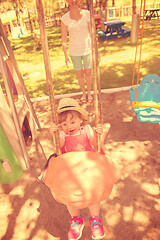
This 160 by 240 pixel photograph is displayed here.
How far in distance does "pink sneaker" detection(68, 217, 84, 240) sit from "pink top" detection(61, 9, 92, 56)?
10.3 feet

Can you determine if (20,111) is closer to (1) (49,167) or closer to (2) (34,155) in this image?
(2) (34,155)

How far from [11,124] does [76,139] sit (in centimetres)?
110

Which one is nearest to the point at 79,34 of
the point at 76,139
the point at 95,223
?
the point at 76,139

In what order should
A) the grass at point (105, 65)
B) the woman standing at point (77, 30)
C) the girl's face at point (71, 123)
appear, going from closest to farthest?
1. the girl's face at point (71, 123)
2. the woman standing at point (77, 30)
3. the grass at point (105, 65)

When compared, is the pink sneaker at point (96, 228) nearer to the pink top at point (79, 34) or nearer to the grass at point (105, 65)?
the pink top at point (79, 34)

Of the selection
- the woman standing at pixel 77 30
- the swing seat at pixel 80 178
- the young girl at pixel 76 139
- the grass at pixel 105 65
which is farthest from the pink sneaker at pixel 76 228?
the grass at pixel 105 65

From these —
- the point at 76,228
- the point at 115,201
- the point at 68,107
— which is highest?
the point at 68,107

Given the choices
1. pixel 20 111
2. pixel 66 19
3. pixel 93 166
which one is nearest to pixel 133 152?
pixel 93 166

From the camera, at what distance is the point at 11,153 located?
3158 millimetres

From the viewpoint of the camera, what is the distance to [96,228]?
237 centimetres

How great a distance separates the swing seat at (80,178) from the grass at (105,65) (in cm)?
399

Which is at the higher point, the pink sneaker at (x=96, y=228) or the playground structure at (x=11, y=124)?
the playground structure at (x=11, y=124)

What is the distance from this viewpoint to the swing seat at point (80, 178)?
1.85 m

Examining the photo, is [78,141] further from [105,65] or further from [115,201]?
[105,65]
